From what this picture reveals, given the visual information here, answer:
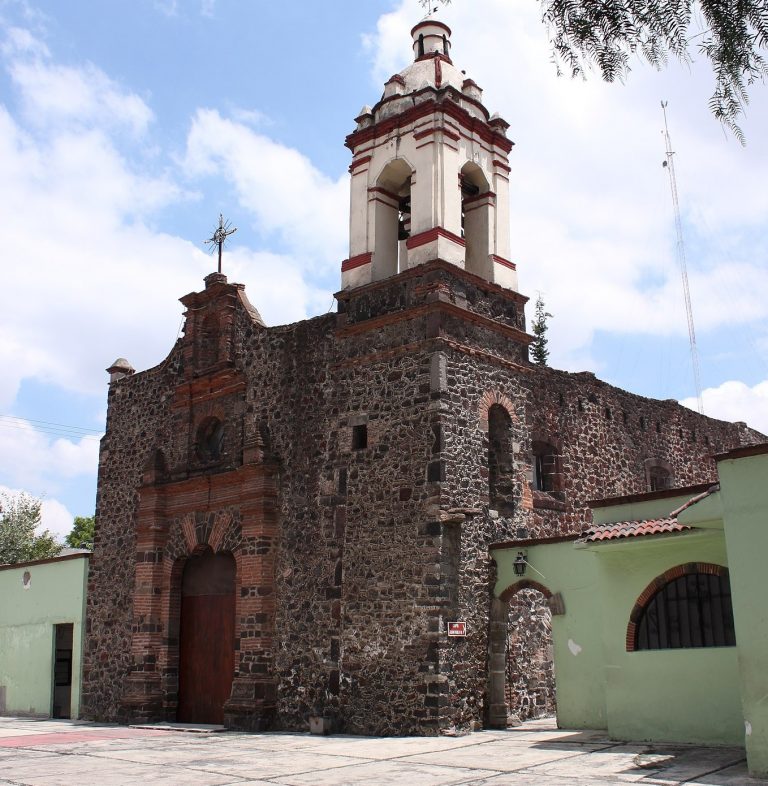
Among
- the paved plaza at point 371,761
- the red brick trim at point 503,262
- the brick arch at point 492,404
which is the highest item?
the red brick trim at point 503,262

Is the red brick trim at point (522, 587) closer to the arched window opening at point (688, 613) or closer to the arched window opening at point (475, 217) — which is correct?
the arched window opening at point (688, 613)

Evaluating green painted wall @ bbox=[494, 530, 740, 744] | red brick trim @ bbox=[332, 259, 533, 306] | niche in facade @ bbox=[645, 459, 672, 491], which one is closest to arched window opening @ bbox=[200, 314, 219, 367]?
red brick trim @ bbox=[332, 259, 533, 306]

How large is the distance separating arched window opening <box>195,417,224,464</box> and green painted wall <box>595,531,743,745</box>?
912 centimetres

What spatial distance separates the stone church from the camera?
→ 585 inches

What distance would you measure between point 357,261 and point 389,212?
126 centimetres

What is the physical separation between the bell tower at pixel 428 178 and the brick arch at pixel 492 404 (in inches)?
86.5

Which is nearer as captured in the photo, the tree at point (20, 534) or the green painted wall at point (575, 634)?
the green painted wall at point (575, 634)

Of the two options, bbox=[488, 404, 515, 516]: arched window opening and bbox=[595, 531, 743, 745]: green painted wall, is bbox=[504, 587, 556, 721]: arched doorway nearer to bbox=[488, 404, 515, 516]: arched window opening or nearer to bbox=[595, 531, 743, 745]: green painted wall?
bbox=[488, 404, 515, 516]: arched window opening

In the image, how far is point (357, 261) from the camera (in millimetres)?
17250

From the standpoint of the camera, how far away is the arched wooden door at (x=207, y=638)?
57.4 feet

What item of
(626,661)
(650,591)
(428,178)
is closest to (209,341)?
(428,178)

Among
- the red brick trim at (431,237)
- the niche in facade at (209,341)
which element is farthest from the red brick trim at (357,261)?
the niche in facade at (209,341)

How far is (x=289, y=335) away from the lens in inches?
706

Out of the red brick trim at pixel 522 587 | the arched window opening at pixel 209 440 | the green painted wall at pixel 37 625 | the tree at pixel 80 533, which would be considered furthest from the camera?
the tree at pixel 80 533
